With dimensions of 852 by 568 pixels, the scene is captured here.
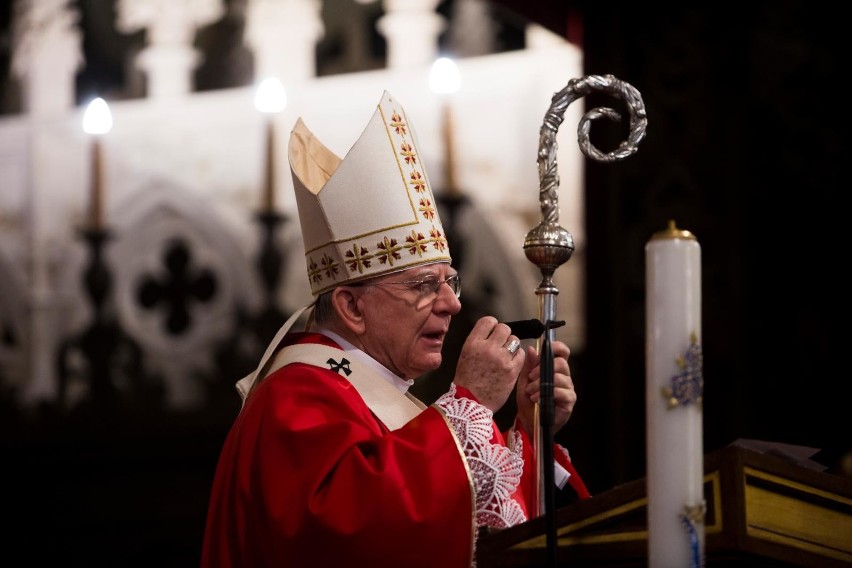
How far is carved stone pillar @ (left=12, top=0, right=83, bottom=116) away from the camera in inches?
211

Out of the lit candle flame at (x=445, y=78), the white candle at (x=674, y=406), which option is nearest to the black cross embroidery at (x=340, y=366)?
the white candle at (x=674, y=406)

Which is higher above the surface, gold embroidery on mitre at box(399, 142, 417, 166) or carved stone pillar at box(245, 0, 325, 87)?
carved stone pillar at box(245, 0, 325, 87)

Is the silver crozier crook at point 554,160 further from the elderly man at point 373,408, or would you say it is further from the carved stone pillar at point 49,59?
the carved stone pillar at point 49,59

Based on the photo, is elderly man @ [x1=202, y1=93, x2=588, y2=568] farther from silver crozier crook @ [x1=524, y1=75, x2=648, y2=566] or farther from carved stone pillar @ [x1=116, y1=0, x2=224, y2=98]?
carved stone pillar @ [x1=116, y1=0, x2=224, y2=98]

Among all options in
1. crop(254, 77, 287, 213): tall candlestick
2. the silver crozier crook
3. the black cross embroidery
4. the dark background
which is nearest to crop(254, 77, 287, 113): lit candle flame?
crop(254, 77, 287, 213): tall candlestick

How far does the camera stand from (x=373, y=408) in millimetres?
2678

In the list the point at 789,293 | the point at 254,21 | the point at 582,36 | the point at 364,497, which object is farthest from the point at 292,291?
the point at 364,497

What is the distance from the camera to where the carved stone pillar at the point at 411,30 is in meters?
4.96

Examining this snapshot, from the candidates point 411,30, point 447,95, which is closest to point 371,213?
point 447,95

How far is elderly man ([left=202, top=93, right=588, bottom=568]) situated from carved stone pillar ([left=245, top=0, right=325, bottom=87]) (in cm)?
202

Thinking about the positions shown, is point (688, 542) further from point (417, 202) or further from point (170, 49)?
point (170, 49)

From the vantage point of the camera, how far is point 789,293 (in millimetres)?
3963

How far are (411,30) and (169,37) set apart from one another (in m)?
1.03

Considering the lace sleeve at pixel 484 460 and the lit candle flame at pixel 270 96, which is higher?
the lit candle flame at pixel 270 96
